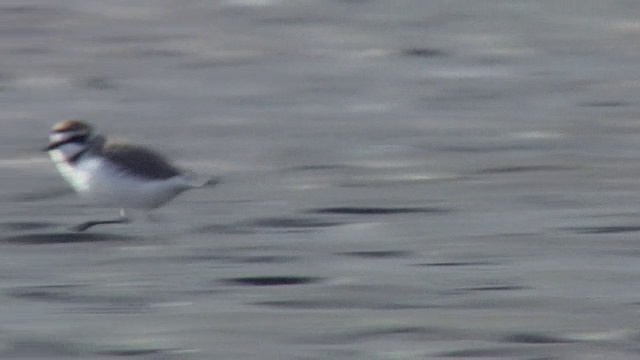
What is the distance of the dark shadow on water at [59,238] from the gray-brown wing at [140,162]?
31 cm

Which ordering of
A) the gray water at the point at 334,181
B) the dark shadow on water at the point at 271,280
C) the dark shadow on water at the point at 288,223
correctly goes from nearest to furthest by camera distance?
the gray water at the point at 334,181, the dark shadow on water at the point at 271,280, the dark shadow on water at the point at 288,223

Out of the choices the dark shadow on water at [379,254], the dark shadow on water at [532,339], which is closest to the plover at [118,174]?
the dark shadow on water at [379,254]

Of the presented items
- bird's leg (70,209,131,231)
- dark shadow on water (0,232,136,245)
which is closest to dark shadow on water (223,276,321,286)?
dark shadow on water (0,232,136,245)

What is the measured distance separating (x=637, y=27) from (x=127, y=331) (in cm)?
854

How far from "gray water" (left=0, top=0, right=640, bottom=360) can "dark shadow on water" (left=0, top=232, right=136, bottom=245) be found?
0.03 meters

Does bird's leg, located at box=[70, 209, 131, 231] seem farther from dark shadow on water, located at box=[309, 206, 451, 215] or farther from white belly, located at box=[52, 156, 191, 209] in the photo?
dark shadow on water, located at box=[309, 206, 451, 215]

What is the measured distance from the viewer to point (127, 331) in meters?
7.35

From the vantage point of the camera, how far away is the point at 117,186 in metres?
9.15

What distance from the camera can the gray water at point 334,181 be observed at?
24.5 feet

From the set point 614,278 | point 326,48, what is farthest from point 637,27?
point 614,278

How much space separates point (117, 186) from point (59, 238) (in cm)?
37

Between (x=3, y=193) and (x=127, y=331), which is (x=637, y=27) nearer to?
(x=3, y=193)

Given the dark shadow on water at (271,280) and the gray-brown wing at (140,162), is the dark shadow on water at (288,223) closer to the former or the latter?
the gray-brown wing at (140,162)

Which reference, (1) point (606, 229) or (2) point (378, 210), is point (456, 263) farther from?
(2) point (378, 210)
